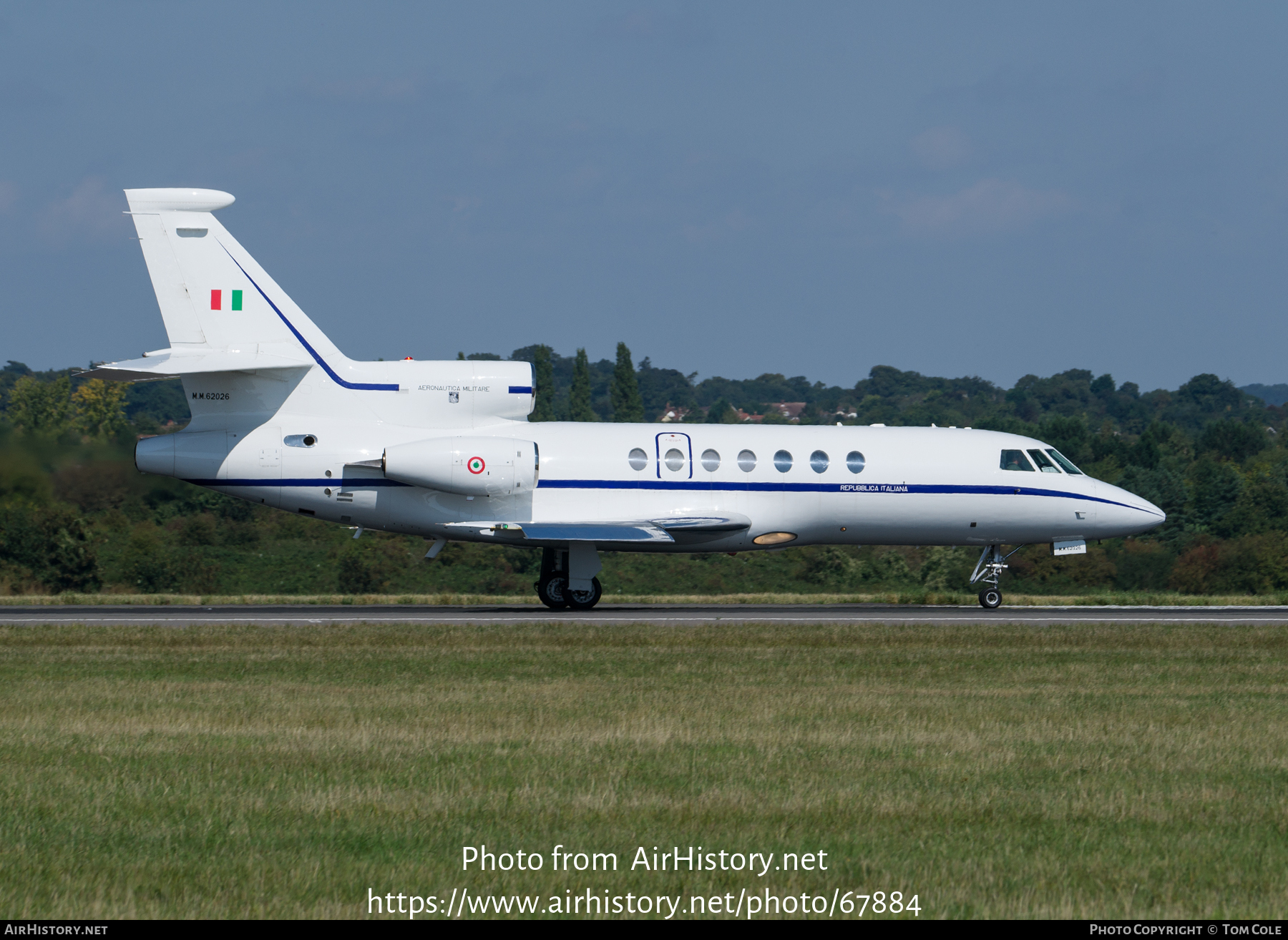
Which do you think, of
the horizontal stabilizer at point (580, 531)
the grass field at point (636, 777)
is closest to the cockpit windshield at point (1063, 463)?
the horizontal stabilizer at point (580, 531)

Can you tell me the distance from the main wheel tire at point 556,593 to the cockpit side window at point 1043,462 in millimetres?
10358

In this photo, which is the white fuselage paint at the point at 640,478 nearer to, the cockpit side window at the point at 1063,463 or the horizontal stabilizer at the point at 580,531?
the horizontal stabilizer at the point at 580,531

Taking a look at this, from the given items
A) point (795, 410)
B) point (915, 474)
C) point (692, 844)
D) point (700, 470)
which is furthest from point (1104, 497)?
point (795, 410)

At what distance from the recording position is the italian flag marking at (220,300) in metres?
26.5

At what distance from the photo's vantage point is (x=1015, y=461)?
29.3 metres

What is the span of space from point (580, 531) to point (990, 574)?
928 centimetres

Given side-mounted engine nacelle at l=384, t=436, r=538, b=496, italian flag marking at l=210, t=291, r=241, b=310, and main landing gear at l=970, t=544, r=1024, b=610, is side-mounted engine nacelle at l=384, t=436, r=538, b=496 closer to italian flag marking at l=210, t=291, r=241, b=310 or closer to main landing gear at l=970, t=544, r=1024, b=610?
italian flag marking at l=210, t=291, r=241, b=310

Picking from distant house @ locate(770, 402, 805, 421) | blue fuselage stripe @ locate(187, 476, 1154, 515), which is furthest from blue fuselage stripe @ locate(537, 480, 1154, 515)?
distant house @ locate(770, 402, 805, 421)

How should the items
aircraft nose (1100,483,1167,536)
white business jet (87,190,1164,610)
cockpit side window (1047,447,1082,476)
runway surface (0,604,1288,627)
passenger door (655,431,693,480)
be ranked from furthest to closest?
cockpit side window (1047,447,1082,476) < aircraft nose (1100,483,1167,536) < passenger door (655,431,693,480) < white business jet (87,190,1164,610) < runway surface (0,604,1288,627)

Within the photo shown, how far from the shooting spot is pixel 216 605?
29.4 m

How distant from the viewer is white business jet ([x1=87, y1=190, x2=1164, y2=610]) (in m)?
26.4

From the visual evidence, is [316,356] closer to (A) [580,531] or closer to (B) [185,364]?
(B) [185,364]

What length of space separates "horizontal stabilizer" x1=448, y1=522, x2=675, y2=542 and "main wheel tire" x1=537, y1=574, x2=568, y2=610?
1606 mm
